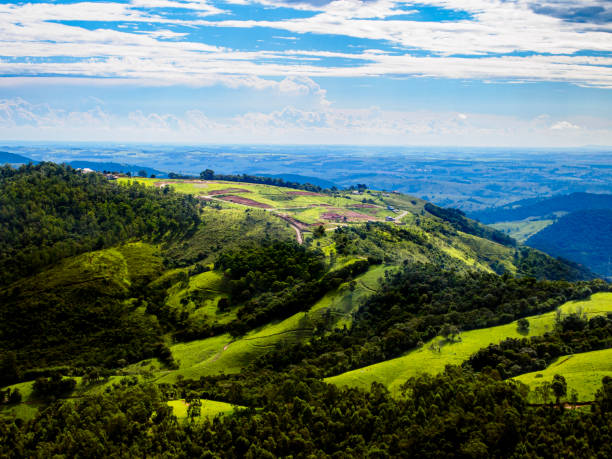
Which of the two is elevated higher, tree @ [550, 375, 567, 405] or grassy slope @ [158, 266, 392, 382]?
tree @ [550, 375, 567, 405]

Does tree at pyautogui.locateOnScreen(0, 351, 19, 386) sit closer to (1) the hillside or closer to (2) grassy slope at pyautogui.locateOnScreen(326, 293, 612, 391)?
(1) the hillside

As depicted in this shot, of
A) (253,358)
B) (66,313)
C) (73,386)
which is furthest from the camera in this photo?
(66,313)

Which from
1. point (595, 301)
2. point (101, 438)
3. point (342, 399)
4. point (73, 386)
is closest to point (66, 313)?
point (73, 386)

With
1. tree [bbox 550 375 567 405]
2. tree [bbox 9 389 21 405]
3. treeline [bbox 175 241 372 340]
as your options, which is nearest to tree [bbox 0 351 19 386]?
tree [bbox 9 389 21 405]

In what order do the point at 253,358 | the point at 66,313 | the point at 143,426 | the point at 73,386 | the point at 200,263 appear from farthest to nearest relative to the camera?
1. the point at 200,263
2. the point at 66,313
3. the point at 253,358
4. the point at 73,386
5. the point at 143,426

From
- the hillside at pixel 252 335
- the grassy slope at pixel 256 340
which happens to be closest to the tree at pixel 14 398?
the hillside at pixel 252 335

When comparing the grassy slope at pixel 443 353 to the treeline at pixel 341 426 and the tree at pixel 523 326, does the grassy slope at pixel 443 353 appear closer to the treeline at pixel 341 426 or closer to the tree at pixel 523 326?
the tree at pixel 523 326

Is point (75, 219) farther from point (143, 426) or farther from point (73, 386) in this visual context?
point (143, 426)
